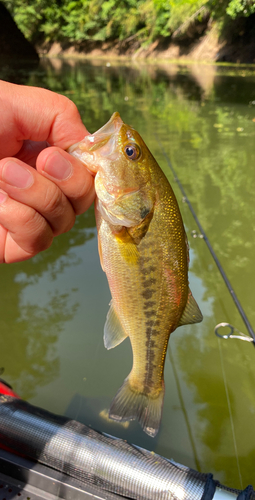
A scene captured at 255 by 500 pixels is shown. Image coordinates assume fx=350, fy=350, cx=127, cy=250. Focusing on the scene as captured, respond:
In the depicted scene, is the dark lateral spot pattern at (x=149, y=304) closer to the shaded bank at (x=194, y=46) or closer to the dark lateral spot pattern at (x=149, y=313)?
the dark lateral spot pattern at (x=149, y=313)

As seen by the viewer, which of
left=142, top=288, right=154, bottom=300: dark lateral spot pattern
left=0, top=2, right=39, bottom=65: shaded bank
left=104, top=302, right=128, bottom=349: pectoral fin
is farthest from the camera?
left=0, top=2, right=39, bottom=65: shaded bank

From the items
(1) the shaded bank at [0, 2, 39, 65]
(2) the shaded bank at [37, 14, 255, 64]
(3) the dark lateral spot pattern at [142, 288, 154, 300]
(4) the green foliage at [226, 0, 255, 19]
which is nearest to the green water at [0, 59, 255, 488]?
(3) the dark lateral spot pattern at [142, 288, 154, 300]

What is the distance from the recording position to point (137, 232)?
1.65m

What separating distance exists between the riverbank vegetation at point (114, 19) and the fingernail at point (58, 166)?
34.9 m

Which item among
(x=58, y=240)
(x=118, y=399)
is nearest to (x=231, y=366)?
(x=118, y=399)

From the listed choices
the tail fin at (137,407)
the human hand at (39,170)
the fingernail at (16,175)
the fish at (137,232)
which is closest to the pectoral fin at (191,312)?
the fish at (137,232)

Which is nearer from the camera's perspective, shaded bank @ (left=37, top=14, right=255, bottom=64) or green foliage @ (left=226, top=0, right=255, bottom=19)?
green foliage @ (left=226, top=0, right=255, bottom=19)

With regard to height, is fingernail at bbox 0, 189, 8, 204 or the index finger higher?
the index finger

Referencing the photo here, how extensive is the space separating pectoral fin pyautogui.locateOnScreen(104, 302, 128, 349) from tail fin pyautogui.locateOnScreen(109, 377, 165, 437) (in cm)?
30

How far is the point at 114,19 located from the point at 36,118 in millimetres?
61744

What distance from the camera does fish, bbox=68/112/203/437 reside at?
63.2 inches

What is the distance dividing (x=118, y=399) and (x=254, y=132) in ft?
34.5

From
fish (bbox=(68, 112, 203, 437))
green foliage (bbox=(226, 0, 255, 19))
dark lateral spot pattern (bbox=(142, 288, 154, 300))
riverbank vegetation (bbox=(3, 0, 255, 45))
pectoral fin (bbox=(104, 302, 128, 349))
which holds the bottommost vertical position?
pectoral fin (bbox=(104, 302, 128, 349))

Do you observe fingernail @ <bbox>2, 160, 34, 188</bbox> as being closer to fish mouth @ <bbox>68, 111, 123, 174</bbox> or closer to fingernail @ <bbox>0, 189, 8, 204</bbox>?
fingernail @ <bbox>0, 189, 8, 204</bbox>
